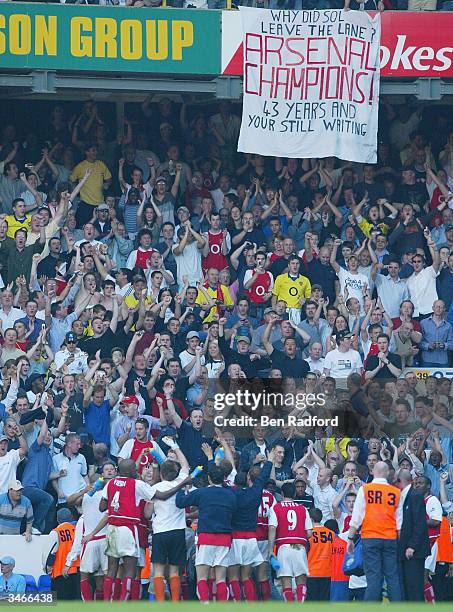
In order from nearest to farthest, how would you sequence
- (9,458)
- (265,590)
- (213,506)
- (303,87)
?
(213,506) → (265,590) → (9,458) → (303,87)

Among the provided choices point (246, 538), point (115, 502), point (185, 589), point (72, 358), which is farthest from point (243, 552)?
point (72, 358)

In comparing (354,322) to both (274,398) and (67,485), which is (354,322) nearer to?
(274,398)

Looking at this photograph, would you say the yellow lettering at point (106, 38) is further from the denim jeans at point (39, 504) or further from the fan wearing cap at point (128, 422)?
the denim jeans at point (39, 504)

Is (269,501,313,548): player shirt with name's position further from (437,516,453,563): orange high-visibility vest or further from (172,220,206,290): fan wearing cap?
(172,220,206,290): fan wearing cap

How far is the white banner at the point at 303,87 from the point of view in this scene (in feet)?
61.2

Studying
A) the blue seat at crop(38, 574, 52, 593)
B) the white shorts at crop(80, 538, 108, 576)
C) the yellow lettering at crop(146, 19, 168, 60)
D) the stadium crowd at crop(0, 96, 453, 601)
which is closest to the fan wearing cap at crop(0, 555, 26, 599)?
the stadium crowd at crop(0, 96, 453, 601)

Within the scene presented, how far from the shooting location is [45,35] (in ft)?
63.3

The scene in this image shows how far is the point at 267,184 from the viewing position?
804 inches

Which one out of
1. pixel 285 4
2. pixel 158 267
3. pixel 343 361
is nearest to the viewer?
pixel 343 361

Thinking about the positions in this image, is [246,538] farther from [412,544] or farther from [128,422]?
[128,422]

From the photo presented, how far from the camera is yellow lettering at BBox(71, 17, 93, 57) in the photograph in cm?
1938

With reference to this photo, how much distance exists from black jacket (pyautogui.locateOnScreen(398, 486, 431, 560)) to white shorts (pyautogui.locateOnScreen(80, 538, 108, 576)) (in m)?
2.78

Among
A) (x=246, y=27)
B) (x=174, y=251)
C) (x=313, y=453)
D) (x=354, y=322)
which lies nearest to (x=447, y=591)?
(x=313, y=453)

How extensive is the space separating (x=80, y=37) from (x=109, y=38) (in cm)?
35
